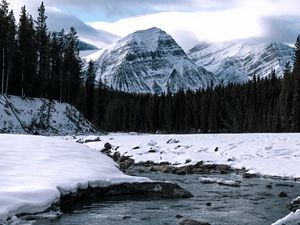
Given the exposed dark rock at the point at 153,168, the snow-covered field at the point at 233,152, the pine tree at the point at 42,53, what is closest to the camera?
the snow-covered field at the point at 233,152

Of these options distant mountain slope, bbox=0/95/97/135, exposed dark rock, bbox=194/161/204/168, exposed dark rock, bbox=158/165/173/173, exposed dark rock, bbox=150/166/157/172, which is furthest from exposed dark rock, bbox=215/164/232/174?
distant mountain slope, bbox=0/95/97/135

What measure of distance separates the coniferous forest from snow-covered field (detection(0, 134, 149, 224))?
43453 mm

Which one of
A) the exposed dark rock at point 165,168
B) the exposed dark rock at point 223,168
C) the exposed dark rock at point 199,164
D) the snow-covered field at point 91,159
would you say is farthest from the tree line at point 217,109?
the exposed dark rock at point 165,168

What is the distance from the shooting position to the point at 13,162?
68.3 ft

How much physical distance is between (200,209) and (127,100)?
133684mm

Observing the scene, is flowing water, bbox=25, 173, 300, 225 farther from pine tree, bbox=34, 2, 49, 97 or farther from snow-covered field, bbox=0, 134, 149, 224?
pine tree, bbox=34, 2, 49, 97

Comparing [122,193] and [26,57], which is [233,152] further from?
[26,57]

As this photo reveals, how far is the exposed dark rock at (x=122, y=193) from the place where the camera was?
61.4 feet

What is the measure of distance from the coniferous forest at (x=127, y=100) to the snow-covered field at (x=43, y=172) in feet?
143

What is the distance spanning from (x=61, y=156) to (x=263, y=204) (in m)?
10.1

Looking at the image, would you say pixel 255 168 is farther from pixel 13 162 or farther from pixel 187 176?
pixel 13 162

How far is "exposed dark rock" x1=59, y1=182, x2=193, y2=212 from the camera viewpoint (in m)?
18.7

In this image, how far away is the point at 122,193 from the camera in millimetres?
21188

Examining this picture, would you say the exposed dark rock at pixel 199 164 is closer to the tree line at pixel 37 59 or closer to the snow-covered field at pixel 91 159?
the snow-covered field at pixel 91 159
